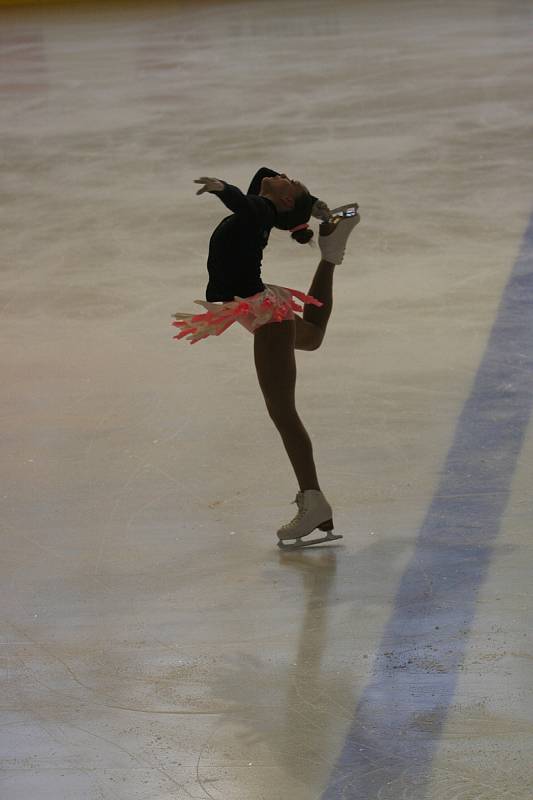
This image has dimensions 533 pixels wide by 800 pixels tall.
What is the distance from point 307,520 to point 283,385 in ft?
1.47

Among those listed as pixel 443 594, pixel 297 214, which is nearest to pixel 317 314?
pixel 297 214

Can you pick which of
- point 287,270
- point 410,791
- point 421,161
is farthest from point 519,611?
point 421,161

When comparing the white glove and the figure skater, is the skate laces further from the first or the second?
the white glove

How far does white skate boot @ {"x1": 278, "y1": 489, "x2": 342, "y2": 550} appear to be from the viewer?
3988 millimetres

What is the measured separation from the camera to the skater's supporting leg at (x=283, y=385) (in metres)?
3.90

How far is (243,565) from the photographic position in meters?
3.95

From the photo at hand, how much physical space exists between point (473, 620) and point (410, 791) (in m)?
0.79

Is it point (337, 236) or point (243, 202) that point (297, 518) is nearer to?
point (337, 236)

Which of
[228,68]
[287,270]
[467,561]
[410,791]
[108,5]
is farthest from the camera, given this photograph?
[108,5]

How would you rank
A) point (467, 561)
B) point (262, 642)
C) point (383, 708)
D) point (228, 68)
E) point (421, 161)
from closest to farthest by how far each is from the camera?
point (383, 708), point (262, 642), point (467, 561), point (421, 161), point (228, 68)

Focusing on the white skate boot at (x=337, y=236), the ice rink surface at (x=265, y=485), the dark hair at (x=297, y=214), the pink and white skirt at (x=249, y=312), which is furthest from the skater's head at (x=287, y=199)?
the ice rink surface at (x=265, y=485)

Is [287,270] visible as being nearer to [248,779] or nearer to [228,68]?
[248,779]

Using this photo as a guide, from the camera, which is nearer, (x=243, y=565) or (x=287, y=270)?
(x=243, y=565)

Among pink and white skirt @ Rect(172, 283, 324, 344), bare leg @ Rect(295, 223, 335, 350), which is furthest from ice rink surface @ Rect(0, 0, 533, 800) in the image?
pink and white skirt @ Rect(172, 283, 324, 344)
